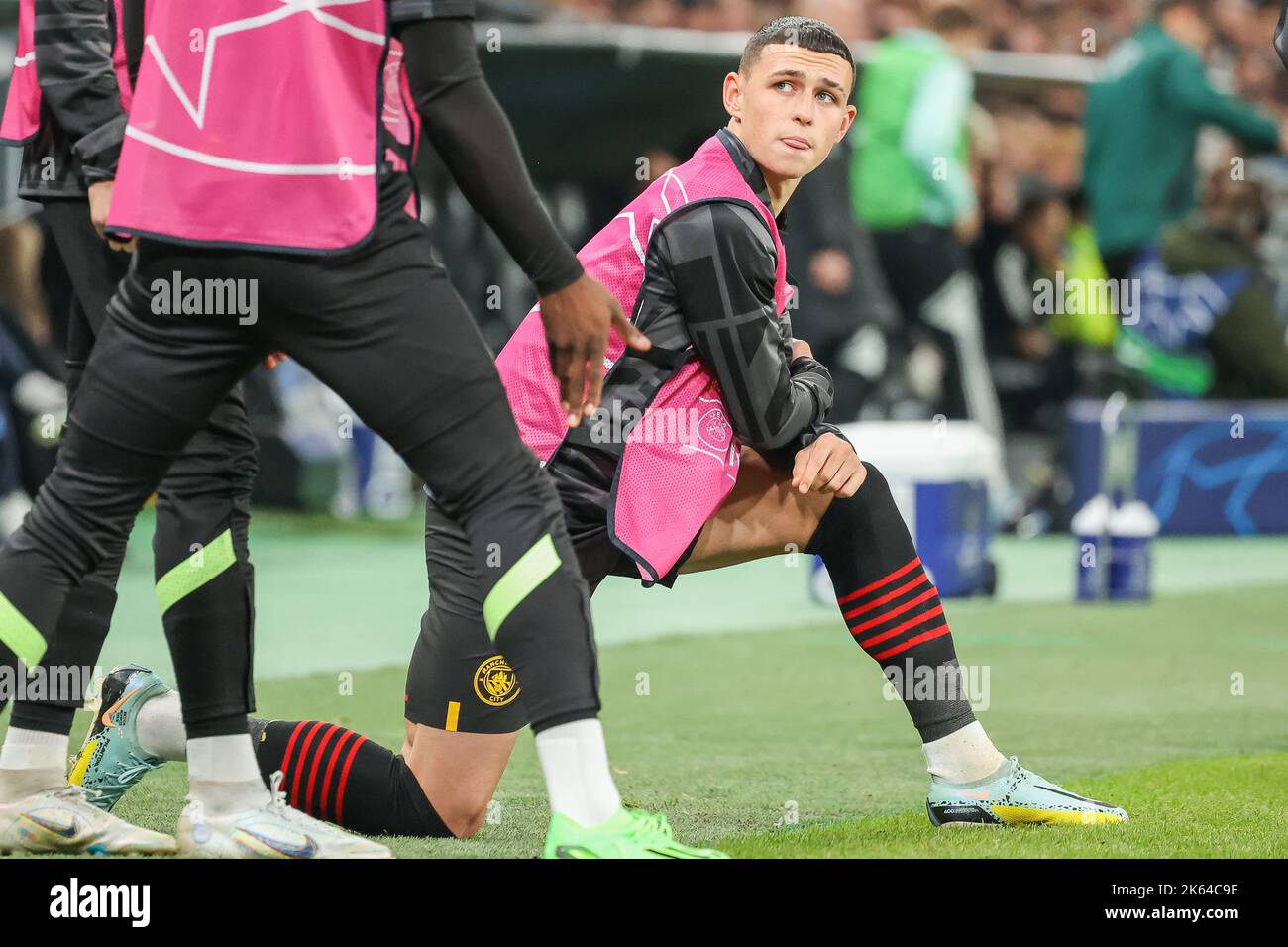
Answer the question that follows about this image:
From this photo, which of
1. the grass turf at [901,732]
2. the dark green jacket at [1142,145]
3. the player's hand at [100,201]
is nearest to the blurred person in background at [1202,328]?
the dark green jacket at [1142,145]

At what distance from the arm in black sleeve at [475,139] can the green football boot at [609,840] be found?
82cm

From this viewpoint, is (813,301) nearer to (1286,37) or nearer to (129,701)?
(1286,37)

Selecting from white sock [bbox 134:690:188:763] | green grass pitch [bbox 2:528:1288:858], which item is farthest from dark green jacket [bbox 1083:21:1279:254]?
white sock [bbox 134:690:188:763]

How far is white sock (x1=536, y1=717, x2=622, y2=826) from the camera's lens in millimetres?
2842

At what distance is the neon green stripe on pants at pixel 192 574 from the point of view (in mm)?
3334

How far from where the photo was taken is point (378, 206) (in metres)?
2.85

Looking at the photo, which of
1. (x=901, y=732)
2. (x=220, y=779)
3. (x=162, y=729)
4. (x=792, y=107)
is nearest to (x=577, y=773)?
(x=220, y=779)

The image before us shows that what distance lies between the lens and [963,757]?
3.75m

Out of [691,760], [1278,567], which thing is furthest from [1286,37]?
[1278,567]

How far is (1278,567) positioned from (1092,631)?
249 cm

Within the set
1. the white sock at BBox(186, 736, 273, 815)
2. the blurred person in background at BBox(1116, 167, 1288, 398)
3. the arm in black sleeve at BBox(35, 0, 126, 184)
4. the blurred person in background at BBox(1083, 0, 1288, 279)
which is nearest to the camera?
the white sock at BBox(186, 736, 273, 815)

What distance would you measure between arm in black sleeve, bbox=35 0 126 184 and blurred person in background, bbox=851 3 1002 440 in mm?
7007

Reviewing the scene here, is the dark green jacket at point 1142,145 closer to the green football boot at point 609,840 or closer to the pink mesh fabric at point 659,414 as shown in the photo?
the pink mesh fabric at point 659,414

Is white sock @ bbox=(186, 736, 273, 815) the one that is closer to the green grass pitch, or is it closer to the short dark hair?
the green grass pitch
